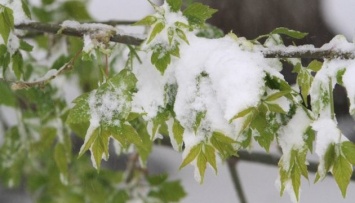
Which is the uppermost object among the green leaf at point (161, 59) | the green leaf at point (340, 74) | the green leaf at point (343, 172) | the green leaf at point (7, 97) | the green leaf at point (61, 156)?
the green leaf at point (161, 59)

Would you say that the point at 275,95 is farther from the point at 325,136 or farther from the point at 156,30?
the point at 156,30

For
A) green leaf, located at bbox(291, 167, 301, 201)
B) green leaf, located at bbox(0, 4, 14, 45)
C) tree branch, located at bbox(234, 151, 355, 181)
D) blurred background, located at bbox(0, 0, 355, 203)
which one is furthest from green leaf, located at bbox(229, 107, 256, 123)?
tree branch, located at bbox(234, 151, 355, 181)

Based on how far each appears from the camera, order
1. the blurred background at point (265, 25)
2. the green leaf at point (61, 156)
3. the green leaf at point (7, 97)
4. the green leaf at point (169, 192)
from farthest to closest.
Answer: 1. the blurred background at point (265, 25)
2. the green leaf at point (169, 192)
3. the green leaf at point (7, 97)
4. the green leaf at point (61, 156)

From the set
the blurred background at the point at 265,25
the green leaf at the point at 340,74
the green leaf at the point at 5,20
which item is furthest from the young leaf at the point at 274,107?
the blurred background at the point at 265,25

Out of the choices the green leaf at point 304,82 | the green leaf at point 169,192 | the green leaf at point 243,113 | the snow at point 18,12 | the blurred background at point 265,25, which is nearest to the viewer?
the green leaf at point 243,113

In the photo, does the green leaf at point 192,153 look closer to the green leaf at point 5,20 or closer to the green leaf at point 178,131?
the green leaf at point 178,131

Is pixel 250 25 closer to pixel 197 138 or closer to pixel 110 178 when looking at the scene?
pixel 110 178

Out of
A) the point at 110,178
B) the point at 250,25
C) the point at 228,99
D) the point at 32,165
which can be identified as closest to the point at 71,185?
the point at 110,178

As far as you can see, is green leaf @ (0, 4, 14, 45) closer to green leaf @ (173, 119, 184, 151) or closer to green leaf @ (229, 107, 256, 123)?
green leaf @ (173, 119, 184, 151)
